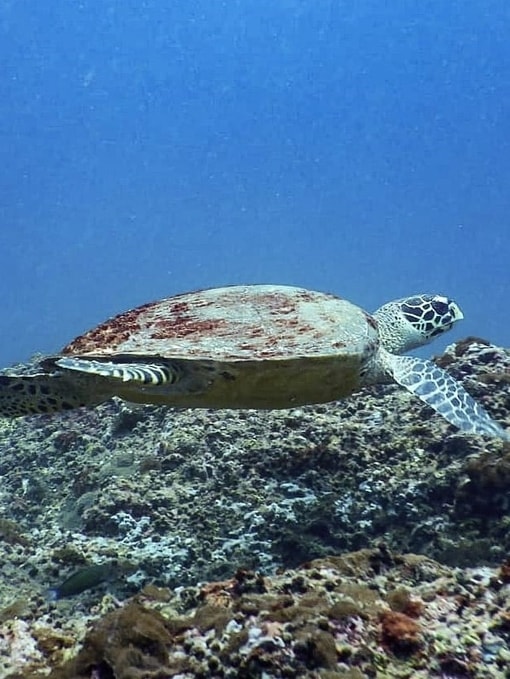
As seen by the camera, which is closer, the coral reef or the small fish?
the coral reef

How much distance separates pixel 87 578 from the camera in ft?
16.0

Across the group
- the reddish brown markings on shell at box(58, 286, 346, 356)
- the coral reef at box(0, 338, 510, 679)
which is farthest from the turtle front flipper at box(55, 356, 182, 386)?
the coral reef at box(0, 338, 510, 679)

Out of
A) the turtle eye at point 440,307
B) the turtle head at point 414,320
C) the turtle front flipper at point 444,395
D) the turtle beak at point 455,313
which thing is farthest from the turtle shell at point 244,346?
the turtle beak at point 455,313

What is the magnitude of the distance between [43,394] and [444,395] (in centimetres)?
362

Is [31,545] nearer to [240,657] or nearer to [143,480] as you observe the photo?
[143,480]

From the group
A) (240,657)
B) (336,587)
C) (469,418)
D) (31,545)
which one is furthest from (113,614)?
(469,418)

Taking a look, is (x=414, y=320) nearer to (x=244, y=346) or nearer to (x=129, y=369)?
(x=244, y=346)

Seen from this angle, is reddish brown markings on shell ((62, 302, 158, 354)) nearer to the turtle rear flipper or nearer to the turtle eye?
the turtle rear flipper

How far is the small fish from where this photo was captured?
189 inches

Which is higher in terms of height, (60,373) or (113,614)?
(60,373)

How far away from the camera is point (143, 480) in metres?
6.14

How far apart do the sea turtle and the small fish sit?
138cm

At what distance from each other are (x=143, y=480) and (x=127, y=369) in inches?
71.1

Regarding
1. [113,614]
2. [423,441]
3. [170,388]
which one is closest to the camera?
[113,614]
